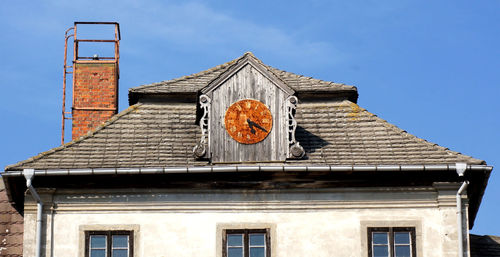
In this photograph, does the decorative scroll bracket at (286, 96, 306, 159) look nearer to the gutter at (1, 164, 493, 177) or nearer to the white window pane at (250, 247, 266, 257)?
the gutter at (1, 164, 493, 177)

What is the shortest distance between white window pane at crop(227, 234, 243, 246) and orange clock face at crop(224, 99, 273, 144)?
89.1 inches

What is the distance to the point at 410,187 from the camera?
30.0 metres

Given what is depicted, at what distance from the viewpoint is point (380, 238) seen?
97.5 ft

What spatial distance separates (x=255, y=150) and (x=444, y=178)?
432 cm

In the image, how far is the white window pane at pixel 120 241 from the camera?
96.8ft

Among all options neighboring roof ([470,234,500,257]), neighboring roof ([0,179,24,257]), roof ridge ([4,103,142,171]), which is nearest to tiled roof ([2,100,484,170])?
roof ridge ([4,103,142,171])

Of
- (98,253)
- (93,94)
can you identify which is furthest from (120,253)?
(93,94)

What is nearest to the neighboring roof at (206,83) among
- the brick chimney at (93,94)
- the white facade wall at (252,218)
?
the brick chimney at (93,94)

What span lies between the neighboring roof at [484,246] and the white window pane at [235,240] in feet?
20.1

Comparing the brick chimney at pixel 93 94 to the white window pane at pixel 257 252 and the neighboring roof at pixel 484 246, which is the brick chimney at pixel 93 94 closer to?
the white window pane at pixel 257 252

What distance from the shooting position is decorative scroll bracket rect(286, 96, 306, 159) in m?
30.2

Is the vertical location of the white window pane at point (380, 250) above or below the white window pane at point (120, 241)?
below

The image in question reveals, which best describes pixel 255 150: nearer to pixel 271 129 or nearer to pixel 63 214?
pixel 271 129

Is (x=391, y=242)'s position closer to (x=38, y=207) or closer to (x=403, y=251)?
(x=403, y=251)
